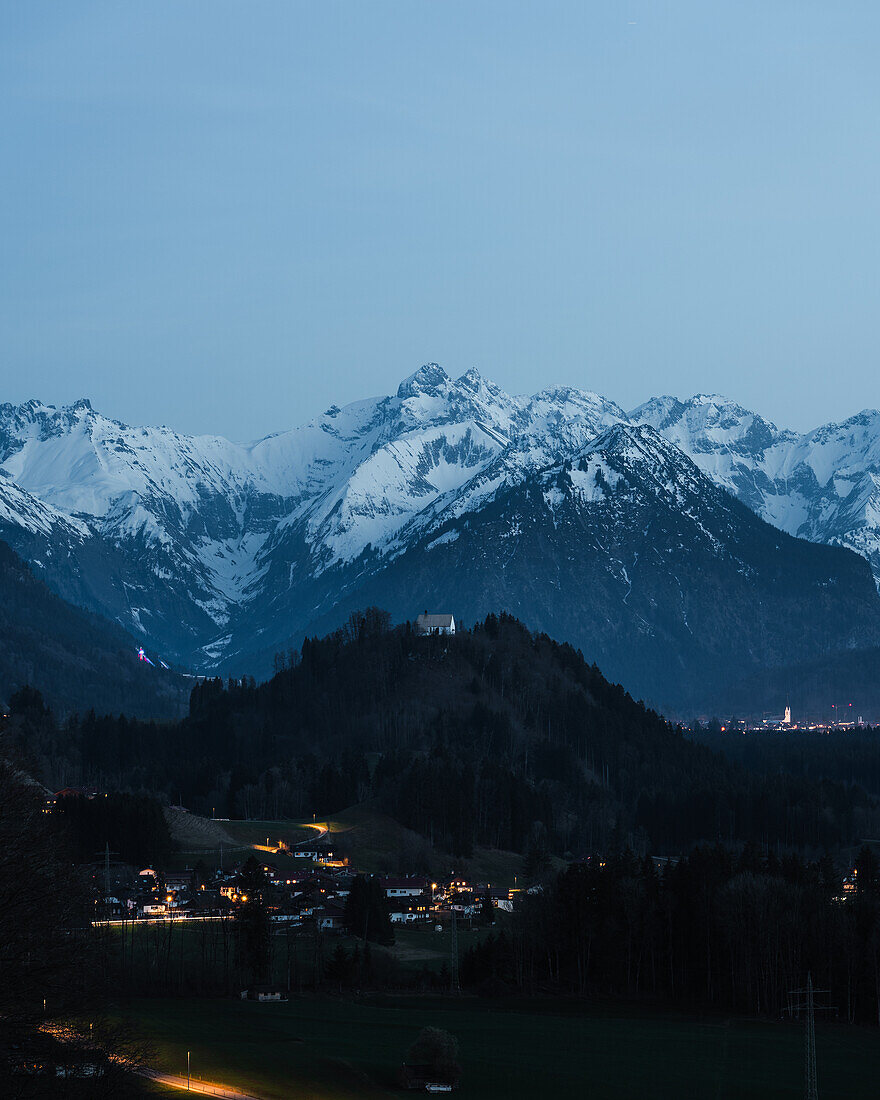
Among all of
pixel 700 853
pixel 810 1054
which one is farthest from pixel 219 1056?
pixel 700 853

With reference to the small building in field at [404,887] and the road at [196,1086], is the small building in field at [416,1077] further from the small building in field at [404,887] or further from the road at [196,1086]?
the small building in field at [404,887]

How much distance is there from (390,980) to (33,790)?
72.8m

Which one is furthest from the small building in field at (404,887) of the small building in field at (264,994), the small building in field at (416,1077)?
the small building in field at (416,1077)

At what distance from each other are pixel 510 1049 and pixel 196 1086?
2467 cm

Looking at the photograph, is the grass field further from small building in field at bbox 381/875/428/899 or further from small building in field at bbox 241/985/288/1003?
small building in field at bbox 381/875/428/899

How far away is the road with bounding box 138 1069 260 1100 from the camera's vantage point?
283 ft

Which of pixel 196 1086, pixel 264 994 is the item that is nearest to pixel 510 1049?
pixel 196 1086

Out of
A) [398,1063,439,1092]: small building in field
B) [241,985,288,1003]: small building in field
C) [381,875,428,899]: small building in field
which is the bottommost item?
[398,1063,439,1092]: small building in field

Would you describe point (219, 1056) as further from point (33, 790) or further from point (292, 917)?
point (292, 917)

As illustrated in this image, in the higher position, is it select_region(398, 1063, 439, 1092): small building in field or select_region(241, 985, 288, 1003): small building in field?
select_region(241, 985, 288, 1003): small building in field

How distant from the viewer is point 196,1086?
8769 centimetres

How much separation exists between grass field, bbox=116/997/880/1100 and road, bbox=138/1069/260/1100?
4.63 ft

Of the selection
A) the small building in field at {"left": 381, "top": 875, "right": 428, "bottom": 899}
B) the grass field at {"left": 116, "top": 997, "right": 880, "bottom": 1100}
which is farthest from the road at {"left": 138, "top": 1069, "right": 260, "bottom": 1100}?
the small building in field at {"left": 381, "top": 875, "right": 428, "bottom": 899}

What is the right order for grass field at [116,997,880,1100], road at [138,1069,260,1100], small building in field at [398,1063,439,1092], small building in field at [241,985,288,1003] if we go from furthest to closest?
small building in field at [241,985,288,1003], small building in field at [398,1063,439,1092], grass field at [116,997,880,1100], road at [138,1069,260,1100]
